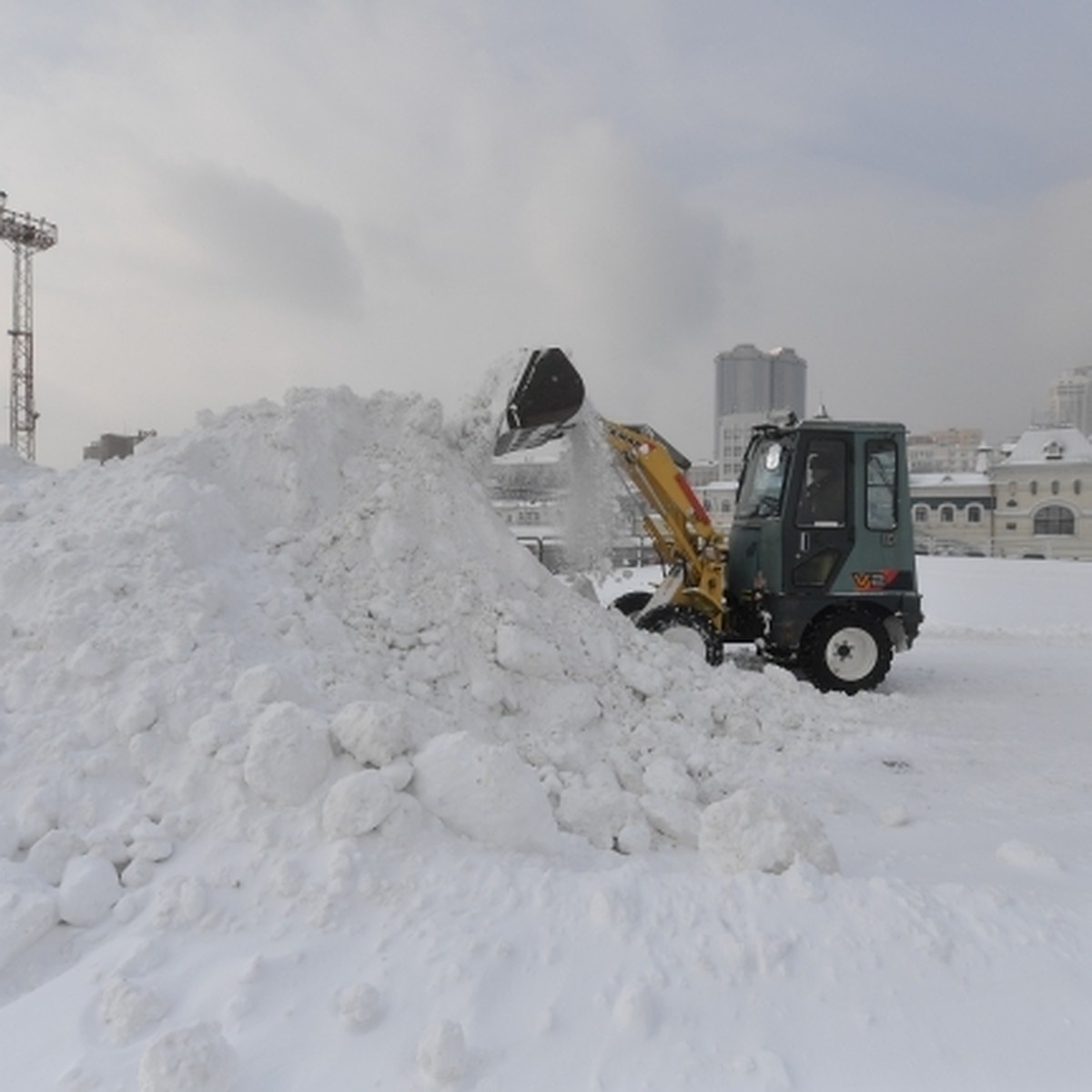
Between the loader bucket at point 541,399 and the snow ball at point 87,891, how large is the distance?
450 cm

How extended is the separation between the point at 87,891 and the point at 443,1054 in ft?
4.55

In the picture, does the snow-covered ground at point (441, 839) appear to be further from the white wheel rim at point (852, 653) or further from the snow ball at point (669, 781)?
the white wheel rim at point (852, 653)

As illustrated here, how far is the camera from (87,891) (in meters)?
2.73

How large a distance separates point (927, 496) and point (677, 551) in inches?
2135

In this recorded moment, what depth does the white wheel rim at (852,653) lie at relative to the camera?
7480mm

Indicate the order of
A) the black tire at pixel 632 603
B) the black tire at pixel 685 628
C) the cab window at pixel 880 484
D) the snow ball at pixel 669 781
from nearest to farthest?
the snow ball at pixel 669 781
the black tire at pixel 685 628
the cab window at pixel 880 484
the black tire at pixel 632 603

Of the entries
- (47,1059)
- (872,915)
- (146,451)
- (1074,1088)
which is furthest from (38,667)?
(1074,1088)

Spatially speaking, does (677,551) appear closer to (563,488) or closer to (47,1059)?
(563,488)

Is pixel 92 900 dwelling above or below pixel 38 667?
below

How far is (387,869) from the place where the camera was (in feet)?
9.71

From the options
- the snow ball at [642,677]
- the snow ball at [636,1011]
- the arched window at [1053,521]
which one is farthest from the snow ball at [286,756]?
the arched window at [1053,521]

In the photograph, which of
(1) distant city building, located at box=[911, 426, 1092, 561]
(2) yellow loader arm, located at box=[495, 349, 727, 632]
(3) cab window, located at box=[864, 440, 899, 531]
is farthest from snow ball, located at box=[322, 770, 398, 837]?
(1) distant city building, located at box=[911, 426, 1092, 561]

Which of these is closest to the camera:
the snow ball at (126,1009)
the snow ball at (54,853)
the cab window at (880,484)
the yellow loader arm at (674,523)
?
the snow ball at (126,1009)

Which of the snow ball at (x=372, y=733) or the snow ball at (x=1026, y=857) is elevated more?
the snow ball at (x=372, y=733)
